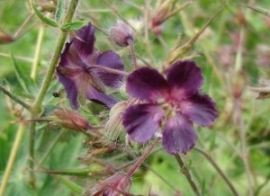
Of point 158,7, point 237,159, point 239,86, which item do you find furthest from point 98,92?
point 237,159

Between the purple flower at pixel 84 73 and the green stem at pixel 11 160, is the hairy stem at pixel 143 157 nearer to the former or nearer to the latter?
the purple flower at pixel 84 73

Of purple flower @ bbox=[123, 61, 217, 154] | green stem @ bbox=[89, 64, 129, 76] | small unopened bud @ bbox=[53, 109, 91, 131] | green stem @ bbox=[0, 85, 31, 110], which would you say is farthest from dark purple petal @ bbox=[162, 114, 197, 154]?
green stem @ bbox=[0, 85, 31, 110]

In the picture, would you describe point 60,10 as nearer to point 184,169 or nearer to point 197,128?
point 184,169

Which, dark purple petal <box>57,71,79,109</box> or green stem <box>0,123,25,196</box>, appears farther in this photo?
green stem <box>0,123,25,196</box>

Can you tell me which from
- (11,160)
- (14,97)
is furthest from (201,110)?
(11,160)

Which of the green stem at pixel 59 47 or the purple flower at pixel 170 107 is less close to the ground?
the green stem at pixel 59 47

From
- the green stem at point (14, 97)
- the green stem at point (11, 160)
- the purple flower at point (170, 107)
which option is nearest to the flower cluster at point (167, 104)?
the purple flower at point (170, 107)

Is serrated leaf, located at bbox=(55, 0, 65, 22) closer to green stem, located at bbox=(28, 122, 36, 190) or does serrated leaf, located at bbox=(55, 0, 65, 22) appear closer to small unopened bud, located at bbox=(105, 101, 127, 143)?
small unopened bud, located at bbox=(105, 101, 127, 143)
